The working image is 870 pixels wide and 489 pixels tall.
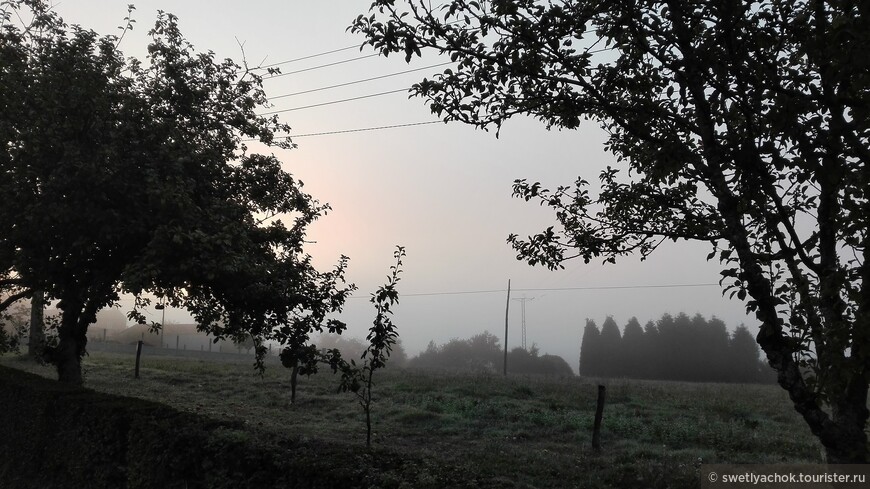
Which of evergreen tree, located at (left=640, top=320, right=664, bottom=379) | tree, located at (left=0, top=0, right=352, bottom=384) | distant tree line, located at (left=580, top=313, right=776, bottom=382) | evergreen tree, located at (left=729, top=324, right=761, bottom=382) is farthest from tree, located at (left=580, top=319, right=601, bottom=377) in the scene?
tree, located at (left=0, top=0, right=352, bottom=384)

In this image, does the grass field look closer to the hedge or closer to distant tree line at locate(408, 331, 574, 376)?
the hedge

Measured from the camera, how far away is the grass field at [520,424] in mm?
10336

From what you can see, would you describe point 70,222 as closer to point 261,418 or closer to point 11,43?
point 11,43

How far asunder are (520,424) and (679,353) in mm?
75422

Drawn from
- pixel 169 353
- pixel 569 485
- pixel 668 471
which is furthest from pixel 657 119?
pixel 169 353

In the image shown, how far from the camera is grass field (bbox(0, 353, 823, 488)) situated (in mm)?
10336

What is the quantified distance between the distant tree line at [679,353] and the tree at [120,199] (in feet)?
259

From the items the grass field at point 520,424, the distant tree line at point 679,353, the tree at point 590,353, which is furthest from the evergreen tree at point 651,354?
the grass field at point 520,424

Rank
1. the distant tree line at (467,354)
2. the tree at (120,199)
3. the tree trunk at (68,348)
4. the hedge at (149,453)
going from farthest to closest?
1. the distant tree line at (467,354)
2. the tree trunk at (68,348)
3. the tree at (120,199)
4. the hedge at (149,453)

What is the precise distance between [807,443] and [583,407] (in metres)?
7.27

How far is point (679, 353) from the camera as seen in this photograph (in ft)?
267

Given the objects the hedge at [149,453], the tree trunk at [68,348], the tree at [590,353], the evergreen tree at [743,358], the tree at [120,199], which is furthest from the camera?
the tree at [590,353]

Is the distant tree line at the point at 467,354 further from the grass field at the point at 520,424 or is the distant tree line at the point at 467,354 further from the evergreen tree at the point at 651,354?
the grass field at the point at 520,424

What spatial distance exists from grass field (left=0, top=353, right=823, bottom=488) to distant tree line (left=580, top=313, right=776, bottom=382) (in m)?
63.2
